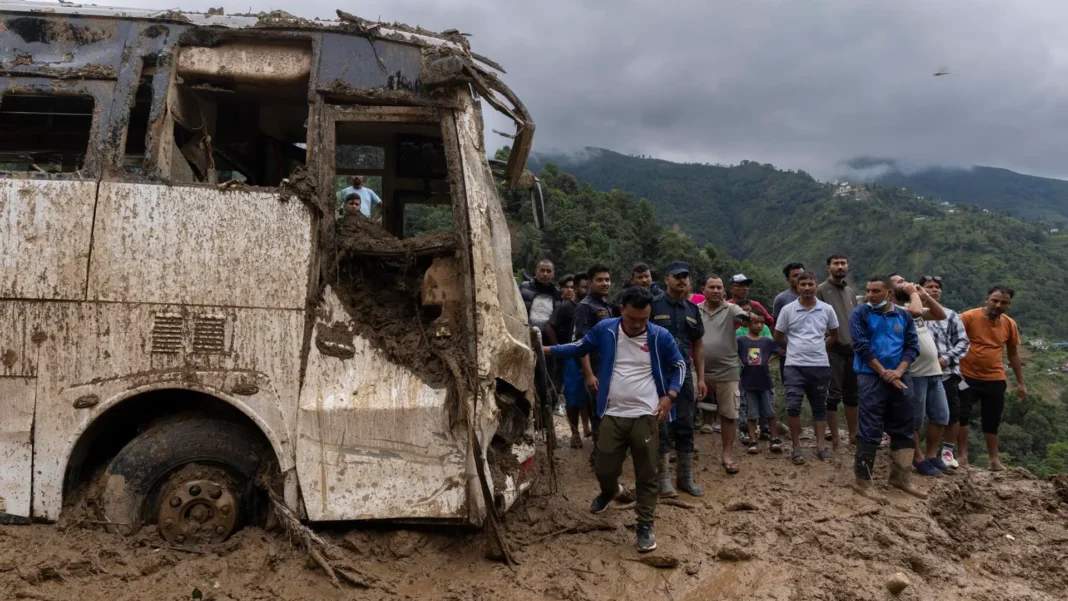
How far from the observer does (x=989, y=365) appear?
584 centimetres

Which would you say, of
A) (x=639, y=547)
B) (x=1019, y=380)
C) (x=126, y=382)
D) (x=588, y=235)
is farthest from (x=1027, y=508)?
(x=588, y=235)

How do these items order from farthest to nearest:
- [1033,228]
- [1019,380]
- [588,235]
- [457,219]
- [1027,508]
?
[1033,228]
[588,235]
[1019,380]
[1027,508]
[457,219]

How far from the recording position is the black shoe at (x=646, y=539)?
154 inches

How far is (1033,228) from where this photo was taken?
65.2 m

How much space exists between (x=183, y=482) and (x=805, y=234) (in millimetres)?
77692

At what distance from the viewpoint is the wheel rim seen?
11.4 ft

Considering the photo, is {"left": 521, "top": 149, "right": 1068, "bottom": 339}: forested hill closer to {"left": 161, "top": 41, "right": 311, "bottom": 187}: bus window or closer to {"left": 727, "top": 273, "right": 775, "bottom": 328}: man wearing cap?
{"left": 727, "top": 273, "right": 775, "bottom": 328}: man wearing cap

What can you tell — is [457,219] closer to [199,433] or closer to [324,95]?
[324,95]

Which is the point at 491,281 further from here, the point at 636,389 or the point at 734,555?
the point at 734,555

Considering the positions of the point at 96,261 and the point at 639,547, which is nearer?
the point at 96,261

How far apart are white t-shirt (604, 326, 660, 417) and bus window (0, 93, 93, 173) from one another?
321 cm

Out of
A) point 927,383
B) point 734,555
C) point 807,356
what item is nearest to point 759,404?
point 807,356

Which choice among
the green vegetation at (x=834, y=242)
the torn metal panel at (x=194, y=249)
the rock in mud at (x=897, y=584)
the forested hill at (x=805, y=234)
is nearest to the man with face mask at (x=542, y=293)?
the green vegetation at (x=834, y=242)

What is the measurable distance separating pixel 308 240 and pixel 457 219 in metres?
0.80
